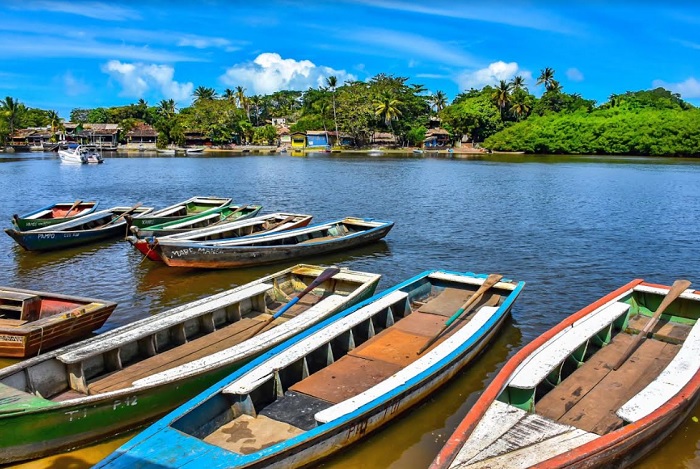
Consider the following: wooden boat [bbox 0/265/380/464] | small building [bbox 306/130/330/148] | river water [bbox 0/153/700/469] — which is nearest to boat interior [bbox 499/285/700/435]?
river water [bbox 0/153/700/469]

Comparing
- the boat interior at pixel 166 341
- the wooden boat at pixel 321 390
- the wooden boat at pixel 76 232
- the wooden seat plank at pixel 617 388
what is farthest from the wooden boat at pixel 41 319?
the wooden seat plank at pixel 617 388

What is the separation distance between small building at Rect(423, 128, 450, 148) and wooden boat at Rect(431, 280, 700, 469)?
9650 centimetres

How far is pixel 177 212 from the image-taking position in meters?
21.8

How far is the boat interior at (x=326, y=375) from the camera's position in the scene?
21.4 feet

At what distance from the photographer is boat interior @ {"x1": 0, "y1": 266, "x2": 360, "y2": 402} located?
7312 millimetres

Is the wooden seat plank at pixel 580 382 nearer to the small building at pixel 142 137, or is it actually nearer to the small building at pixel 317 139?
the small building at pixel 317 139

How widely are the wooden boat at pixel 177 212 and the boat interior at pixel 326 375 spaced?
39.3 feet

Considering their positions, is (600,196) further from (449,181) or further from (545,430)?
(545,430)

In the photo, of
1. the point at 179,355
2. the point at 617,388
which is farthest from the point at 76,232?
the point at 617,388

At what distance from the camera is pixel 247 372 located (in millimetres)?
7156

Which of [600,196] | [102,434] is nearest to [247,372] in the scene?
[102,434]

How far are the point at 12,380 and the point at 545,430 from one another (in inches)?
261

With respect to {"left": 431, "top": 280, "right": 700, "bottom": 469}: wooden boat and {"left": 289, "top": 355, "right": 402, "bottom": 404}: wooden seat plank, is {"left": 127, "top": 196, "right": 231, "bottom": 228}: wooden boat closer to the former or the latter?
{"left": 289, "top": 355, "right": 402, "bottom": 404}: wooden seat plank

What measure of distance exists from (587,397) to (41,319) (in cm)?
917
